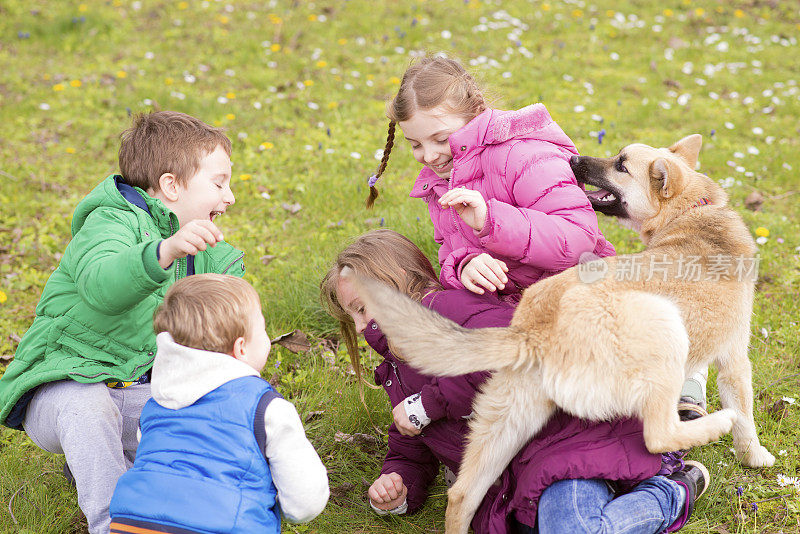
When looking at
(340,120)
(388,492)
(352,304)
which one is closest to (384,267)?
(352,304)

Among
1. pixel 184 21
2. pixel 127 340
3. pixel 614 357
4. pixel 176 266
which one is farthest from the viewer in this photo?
pixel 184 21

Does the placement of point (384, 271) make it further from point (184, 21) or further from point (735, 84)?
point (184, 21)

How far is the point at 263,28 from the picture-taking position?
810 centimetres

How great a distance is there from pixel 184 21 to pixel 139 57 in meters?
1.06

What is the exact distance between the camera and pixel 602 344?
7.83 ft

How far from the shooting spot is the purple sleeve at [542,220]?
9.35 feet

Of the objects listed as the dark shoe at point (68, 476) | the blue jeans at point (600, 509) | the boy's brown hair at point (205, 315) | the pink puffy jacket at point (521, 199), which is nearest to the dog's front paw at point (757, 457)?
the blue jeans at point (600, 509)

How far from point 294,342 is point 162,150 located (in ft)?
4.43

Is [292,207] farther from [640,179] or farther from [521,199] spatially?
[640,179]

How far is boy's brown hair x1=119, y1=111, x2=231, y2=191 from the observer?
310cm

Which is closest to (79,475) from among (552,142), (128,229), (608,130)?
(128,229)

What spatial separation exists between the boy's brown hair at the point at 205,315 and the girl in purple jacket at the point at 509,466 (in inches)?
30.7

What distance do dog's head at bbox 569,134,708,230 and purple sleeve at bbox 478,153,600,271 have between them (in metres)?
0.35

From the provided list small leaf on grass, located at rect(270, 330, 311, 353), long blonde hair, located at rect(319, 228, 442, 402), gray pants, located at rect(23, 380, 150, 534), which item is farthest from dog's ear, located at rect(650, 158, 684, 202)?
gray pants, located at rect(23, 380, 150, 534)
